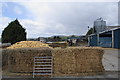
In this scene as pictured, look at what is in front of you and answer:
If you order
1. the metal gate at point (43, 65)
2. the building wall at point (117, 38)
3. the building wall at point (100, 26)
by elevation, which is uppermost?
the building wall at point (100, 26)

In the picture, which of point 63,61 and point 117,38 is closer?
point 63,61

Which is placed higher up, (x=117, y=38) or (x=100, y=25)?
(x=100, y=25)

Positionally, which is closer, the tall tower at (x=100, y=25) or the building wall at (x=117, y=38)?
the building wall at (x=117, y=38)

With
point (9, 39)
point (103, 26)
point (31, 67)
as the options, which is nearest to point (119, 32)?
point (103, 26)

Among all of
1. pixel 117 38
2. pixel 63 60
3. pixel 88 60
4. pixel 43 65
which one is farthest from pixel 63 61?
pixel 117 38

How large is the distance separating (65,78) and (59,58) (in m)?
1.14

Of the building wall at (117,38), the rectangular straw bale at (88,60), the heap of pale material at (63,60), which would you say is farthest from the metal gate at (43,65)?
the building wall at (117,38)

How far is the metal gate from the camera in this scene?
23.2 feet

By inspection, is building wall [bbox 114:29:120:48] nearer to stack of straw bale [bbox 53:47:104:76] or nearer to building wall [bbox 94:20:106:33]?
building wall [bbox 94:20:106:33]

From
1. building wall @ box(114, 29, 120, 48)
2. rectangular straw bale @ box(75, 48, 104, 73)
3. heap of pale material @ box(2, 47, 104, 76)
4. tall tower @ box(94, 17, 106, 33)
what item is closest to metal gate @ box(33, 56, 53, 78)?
heap of pale material @ box(2, 47, 104, 76)

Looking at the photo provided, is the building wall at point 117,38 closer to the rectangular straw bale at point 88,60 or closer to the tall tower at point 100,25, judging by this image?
the tall tower at point 100,25

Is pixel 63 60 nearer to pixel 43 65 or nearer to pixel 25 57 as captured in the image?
pixel 43 65

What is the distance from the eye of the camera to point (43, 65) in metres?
7.19

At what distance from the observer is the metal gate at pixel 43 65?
7.06 meters
